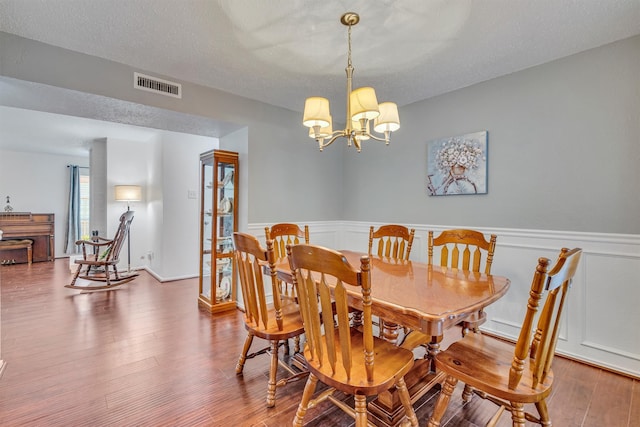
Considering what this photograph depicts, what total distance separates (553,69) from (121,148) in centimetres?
625

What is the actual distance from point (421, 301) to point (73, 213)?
8.30 meters

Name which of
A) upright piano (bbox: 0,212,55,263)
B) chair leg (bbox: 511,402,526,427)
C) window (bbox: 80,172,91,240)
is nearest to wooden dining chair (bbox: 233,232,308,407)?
chair leg (bbox: 511,402,526,427)

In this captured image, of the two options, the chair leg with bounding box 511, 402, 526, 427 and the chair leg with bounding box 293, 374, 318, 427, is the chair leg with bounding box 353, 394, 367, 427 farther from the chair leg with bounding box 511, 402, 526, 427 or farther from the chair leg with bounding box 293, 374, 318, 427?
the chair leg with bounding box 511, 402, 526, 427

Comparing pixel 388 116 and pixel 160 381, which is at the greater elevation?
pixel 388 116

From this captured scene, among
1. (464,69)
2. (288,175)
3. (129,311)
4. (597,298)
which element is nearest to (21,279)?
(129,311)

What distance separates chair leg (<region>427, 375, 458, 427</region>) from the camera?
1.42m

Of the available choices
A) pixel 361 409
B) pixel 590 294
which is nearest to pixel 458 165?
pixel 590 294

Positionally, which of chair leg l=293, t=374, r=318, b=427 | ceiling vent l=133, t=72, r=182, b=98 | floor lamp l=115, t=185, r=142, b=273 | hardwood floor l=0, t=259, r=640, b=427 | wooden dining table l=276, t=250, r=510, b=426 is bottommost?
hardwood floor l=0, t=259, r=640, b=427

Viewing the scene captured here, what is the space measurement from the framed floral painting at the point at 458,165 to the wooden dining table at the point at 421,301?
128 cm

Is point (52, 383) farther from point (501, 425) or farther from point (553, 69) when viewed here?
point (553, 69)

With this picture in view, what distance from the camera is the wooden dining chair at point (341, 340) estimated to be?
1.16 meters

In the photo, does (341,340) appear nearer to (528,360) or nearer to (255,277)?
(255,277)

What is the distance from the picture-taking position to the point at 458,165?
3045 millimetres

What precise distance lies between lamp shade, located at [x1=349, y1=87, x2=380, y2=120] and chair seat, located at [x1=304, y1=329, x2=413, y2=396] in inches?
52.7
